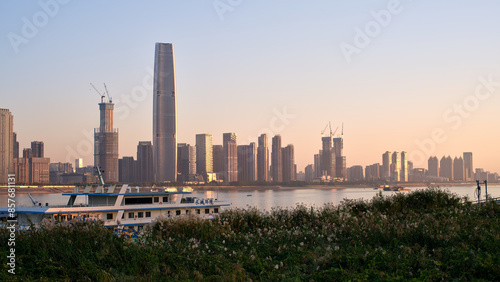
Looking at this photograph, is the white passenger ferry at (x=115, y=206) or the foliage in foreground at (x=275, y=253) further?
the white passenger ferry at (x=115, y=206)

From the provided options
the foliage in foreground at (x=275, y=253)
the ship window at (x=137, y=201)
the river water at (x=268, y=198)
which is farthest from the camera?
the river water at (x=268, y=198)

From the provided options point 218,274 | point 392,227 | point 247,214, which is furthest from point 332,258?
point 247,214

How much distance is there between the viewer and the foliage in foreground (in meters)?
9.09

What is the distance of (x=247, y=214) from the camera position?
17141mm

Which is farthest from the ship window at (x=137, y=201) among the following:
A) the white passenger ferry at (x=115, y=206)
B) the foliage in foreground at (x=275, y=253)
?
the foliage in foreground at (x=275, y=253)

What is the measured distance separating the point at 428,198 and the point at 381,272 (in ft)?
37.2

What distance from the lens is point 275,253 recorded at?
11.4 metres

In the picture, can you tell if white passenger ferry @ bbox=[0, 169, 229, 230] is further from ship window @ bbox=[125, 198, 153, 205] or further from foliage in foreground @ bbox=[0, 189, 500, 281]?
foliage in foreground @ bbox=[0, 189, 500, 281]

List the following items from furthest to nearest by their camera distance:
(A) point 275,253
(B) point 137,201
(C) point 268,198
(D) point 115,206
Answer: (C) point 268,198 < (B) point 137,201 < (D) point 115,206 < (A) point 275,253

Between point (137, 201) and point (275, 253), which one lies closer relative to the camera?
point (275, 253)

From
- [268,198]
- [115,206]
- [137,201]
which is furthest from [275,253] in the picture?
[268,198]

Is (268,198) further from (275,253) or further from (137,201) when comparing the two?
(275,253)

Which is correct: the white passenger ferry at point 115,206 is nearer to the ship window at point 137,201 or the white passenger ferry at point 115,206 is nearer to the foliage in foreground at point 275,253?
the ship window at point 137,201

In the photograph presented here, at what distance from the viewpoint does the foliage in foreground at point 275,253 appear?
909 cm
